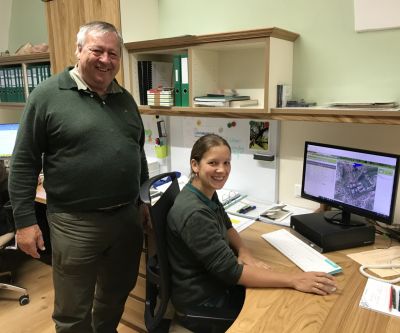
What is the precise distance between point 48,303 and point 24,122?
1483 mm

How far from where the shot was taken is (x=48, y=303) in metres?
2.46

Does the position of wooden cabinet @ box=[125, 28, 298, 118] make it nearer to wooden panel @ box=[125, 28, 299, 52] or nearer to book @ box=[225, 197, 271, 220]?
wooden panel @ box=[125, 28, 299, 52]

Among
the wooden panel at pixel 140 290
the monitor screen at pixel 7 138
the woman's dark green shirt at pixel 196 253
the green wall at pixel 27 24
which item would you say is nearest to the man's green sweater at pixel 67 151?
the woman's dark green shirt at pixel 196 253

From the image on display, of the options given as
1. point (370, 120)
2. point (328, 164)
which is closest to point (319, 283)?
point (328, 164)

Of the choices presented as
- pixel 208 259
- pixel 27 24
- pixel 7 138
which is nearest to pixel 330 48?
pixel 208 259

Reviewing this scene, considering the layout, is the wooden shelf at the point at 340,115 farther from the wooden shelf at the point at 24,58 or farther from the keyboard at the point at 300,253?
the wooden shelf at the point at 24,58

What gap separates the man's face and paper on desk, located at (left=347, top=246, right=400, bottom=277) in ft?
4.25

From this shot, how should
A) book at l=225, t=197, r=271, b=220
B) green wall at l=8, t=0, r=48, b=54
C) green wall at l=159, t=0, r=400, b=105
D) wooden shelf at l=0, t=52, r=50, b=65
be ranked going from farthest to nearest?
green wall at l=8, t=0, r=48, b=54, wooden shelf at l=0, t=52, r=50, b=65, book at l=225, t=197, r=271, b=220, green wall at l=159, t=0, r=400, b=105

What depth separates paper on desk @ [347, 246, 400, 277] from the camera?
4.57ft

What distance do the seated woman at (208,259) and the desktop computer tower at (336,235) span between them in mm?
279

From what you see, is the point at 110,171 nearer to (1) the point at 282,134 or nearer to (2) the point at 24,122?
(2) the point at 24,122

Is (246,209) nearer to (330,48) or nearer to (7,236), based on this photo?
(330,48)

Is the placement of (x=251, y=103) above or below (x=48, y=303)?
above

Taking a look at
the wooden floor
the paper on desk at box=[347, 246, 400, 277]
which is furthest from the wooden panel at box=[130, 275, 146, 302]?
the paper on desk at box=[347, 246, 400, 277]
